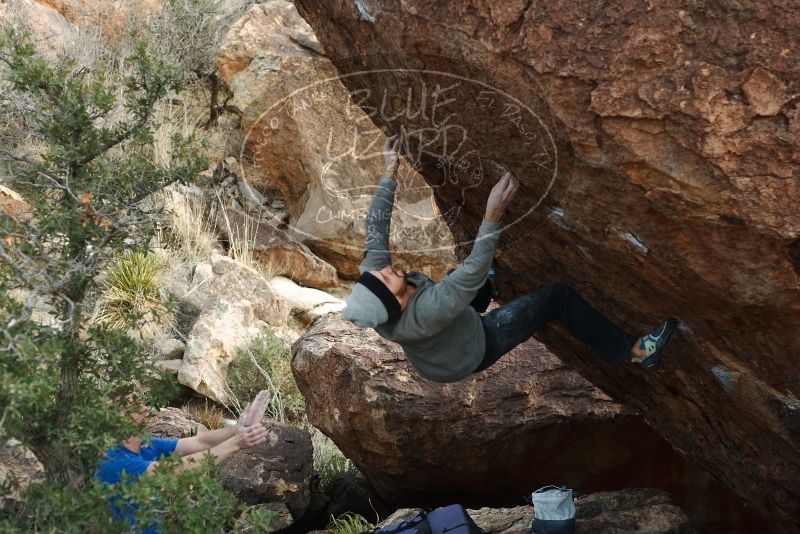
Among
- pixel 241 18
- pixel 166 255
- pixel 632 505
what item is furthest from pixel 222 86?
pixel 632 505

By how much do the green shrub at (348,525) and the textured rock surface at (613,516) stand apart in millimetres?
638

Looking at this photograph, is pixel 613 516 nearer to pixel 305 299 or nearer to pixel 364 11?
pixel 364 11

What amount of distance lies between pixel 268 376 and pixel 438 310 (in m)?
4.97

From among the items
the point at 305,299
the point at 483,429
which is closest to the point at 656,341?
the point at 483,429

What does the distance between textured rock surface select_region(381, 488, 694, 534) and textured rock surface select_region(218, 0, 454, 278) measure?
4.10 m

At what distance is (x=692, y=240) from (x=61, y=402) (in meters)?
2.66

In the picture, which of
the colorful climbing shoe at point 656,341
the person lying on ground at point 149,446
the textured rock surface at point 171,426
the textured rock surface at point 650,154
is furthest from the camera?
the textured rock surface at point 171,426

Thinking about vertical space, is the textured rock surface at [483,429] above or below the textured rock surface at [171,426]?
above

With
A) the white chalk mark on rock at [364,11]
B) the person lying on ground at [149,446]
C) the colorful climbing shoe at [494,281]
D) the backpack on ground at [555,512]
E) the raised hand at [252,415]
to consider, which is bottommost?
the backpack on ground at [555,512]

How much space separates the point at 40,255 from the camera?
12.5 ft

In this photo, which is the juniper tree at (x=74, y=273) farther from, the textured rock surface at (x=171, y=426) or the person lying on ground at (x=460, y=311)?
the textured rock surface at (x=171, y=426)

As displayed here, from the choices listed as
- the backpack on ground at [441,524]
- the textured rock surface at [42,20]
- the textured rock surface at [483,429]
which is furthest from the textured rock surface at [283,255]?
the backpack on ground at [441,524]

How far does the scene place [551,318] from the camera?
4.59 metres

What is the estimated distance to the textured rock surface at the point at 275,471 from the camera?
6.42 m
